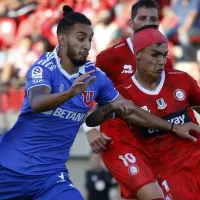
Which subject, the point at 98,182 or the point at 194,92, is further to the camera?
the point at 98,182

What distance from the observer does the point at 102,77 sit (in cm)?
636

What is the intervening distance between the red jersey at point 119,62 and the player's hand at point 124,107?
114 cm

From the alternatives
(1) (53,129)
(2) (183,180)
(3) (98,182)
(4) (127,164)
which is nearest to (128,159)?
(4) (127,164)

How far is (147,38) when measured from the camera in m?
6.53

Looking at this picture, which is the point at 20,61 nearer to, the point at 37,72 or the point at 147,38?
the point at 147,38

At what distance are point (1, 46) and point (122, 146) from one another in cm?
891

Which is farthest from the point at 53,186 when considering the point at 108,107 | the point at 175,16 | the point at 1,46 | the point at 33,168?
the point at 1,46

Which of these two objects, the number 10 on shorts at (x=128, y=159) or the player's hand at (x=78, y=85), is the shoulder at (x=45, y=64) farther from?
the number 10 on shorts at (x=128, y=159)

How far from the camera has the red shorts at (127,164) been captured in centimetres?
648

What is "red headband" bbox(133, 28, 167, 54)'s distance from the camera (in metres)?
6.49

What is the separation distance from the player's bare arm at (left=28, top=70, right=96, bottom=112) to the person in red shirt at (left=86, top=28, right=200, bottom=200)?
0.96 m

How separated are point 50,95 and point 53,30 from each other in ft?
30.4

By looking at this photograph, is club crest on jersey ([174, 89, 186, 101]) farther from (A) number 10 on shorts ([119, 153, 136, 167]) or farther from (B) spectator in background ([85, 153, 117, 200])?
(B) spectator in background ([85, 153, 117, 200])

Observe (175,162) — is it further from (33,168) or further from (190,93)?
(33,168)
